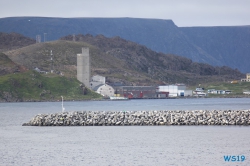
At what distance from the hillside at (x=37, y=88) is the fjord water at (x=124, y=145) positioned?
9702 cm

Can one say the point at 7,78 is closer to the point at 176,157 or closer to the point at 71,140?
the point at 71,140

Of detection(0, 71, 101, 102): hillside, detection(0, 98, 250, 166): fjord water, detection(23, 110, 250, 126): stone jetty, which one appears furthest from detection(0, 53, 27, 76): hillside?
A: detection(0, 98, 250, 166): fjord water

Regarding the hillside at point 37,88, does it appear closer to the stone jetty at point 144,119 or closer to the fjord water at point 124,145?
the stone jetty at point 144,119

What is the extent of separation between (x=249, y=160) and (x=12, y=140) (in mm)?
24009

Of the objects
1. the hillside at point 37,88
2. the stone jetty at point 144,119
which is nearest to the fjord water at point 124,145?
the stone jetty at point 144,119

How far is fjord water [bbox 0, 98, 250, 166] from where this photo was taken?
4584cm

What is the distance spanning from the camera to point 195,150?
1957 inches

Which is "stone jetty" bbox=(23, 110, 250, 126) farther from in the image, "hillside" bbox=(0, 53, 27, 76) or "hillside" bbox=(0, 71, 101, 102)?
"hillside" bbox=(0, 53, 27, 76)

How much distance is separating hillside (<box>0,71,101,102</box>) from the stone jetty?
91223 mm

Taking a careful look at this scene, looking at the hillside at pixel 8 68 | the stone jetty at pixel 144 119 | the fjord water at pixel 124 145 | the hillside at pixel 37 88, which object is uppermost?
the hillside at pixel 8 68

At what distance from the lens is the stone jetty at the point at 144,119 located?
229 feet

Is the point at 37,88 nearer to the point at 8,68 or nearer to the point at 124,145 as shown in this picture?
the point at 8,68

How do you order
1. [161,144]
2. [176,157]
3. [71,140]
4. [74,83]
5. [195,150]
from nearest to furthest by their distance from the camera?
1. [176,157]
2. [195,150]
3. [161,144]
4. [71,140]
5. [74,83]

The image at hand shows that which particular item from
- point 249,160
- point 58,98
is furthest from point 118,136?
point 58,98
